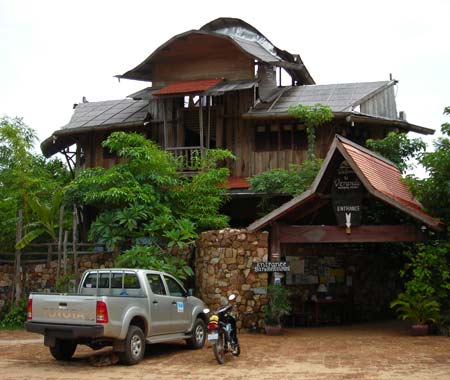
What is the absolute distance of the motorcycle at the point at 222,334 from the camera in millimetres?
11742

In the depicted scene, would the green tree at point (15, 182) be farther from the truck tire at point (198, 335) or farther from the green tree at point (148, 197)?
the truck tire at point (198, 335)

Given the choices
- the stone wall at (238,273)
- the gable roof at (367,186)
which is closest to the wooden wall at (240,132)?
the gable roof at (367,186)

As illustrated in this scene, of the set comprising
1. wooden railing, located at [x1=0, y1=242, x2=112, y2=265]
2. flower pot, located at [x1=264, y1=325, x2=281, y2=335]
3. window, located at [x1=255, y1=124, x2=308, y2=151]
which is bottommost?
flower pot, located at [x1=264, y1=325, x2=281, y2=335]

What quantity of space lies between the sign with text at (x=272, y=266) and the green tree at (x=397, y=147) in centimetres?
654

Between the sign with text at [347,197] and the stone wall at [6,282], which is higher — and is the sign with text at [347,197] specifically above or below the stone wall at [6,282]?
above

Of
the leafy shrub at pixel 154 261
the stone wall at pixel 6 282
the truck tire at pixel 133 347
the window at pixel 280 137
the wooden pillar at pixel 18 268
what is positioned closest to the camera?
the truck tire at pixel 133 347

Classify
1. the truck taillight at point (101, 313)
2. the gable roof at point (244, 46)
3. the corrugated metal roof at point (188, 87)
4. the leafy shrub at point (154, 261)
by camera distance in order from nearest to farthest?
the truck taillight at point (101, 313)
the leafy shrub at point (154, 261)
the corrugated metal roof at point (188, 87)
the gable roof at point (244, 46)

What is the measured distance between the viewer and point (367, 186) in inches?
594

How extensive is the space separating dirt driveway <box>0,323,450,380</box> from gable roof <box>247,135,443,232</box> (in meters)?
2.72

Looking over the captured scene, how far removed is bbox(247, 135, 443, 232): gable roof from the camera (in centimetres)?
1504

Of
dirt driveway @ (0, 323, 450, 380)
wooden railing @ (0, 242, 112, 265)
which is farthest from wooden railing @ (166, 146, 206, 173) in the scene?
dirt driveway @ (0, 323, 450, 380)

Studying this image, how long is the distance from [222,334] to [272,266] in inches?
170

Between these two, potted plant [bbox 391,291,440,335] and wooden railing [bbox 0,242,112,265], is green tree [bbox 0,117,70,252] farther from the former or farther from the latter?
potted plant [bbox 391,291,440,335]

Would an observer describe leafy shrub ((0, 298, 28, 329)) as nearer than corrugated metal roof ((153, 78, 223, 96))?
Yes
